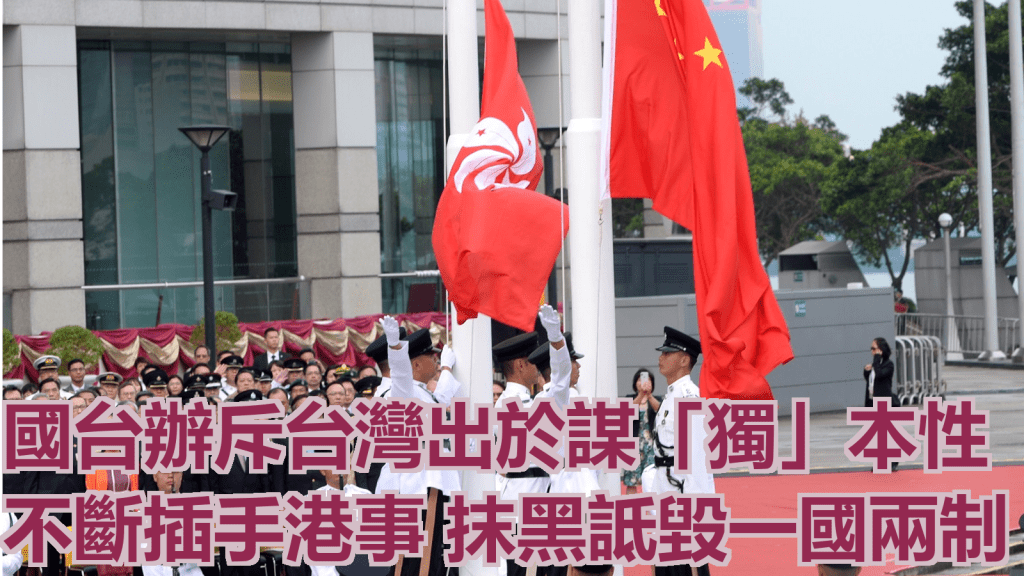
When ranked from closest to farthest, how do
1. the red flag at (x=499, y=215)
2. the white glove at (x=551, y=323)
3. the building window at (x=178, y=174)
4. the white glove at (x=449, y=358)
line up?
1. the white glove at (x=551, y=323)
2. the red flag at (x=499, y=215)
3. the white glove at (x=449, y=358)
4. the building window at (x=178, y=174)

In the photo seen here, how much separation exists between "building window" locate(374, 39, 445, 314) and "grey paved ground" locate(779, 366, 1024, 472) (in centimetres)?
1095

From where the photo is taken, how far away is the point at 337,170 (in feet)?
90.9

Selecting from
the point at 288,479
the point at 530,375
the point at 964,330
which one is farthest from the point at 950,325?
the point at 530,375

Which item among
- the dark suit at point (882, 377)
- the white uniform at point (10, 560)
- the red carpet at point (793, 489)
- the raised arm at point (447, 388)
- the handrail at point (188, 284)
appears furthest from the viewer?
the handrail at point (188, 284)

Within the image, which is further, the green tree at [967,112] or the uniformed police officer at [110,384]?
the green tree at [967,112]

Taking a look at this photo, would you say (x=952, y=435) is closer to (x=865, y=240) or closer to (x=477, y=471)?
(x=477, y=471)

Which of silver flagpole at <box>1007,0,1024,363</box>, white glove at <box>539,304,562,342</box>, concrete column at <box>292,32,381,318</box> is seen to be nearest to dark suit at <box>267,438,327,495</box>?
white glove at <box>539,304,562,342</box>

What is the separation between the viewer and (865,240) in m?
49.2

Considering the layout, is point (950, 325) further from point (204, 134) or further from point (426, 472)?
point (426, 472)

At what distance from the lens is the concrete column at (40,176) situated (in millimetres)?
24844

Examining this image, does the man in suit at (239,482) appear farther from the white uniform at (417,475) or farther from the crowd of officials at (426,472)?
the white uniform at (417,475)

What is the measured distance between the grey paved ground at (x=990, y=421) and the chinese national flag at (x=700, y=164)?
9302 millimetres

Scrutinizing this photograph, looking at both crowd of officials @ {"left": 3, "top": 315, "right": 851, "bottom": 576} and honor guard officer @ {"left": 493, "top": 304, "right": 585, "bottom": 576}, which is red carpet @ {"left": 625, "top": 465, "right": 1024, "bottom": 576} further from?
honor guard officer @ {"left": 493, "top": 304, "right": 585, "bottom": 576}

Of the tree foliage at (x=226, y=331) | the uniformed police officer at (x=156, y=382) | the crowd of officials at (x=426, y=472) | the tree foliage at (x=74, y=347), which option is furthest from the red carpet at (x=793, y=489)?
the tree foliage at (x=74, y=347)
